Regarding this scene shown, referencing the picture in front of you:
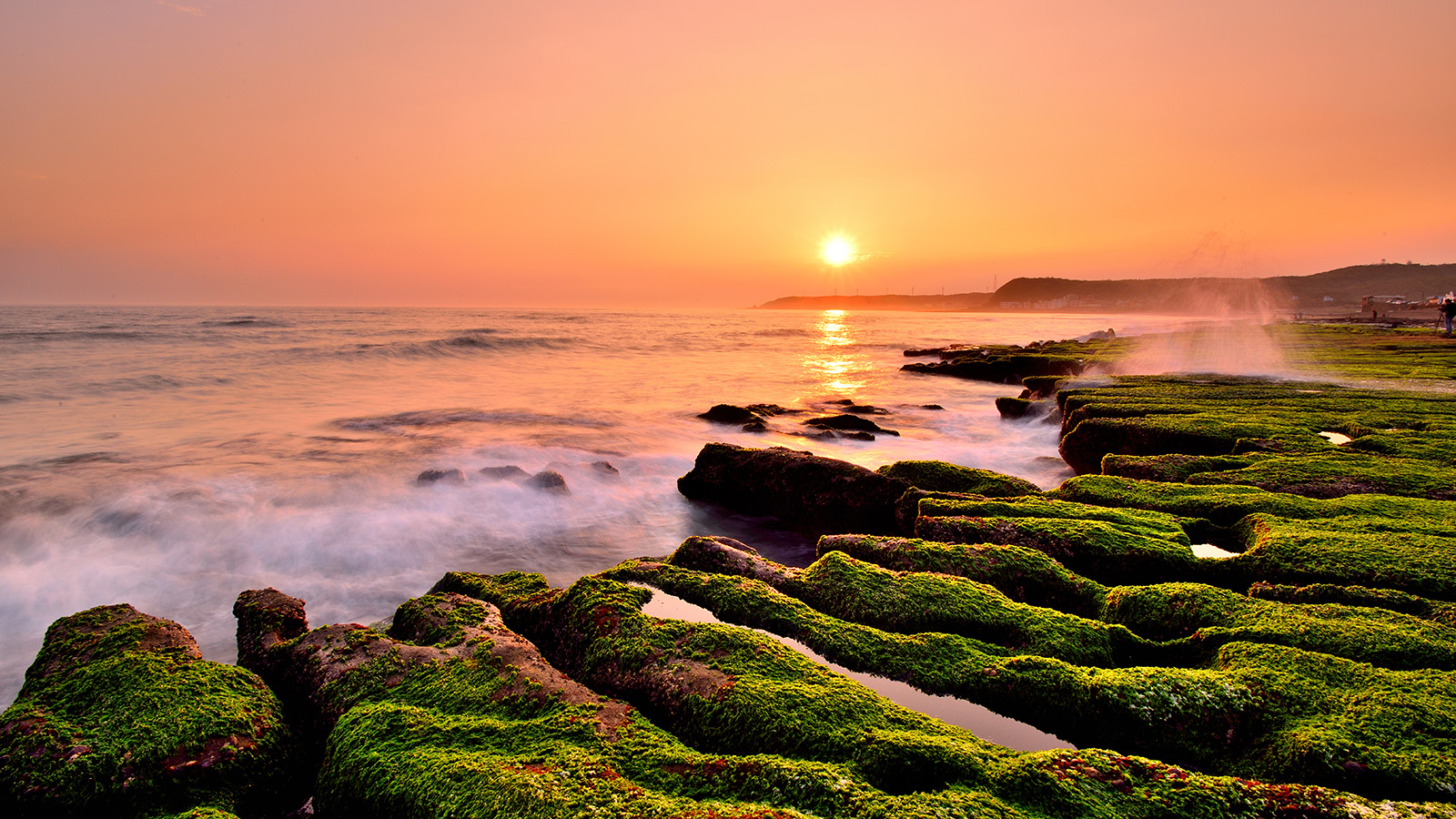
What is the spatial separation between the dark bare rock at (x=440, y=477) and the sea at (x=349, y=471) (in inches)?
7.2

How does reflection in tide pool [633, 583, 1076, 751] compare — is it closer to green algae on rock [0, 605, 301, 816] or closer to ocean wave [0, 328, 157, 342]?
green algae on rock [0, 605, 301, 816]

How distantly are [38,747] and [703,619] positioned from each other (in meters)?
2.96

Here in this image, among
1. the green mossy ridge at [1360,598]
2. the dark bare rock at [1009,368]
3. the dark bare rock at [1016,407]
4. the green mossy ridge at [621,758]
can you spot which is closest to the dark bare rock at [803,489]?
the green mossy ridge at [1360,598]

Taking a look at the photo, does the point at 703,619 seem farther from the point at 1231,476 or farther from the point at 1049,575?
the point at 1231,476

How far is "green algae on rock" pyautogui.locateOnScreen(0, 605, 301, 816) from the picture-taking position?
258cm

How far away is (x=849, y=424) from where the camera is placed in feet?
48.9

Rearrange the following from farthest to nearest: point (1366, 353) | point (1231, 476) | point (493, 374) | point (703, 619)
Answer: point (493, 374), point (1366, 353), point (1231, 476), point (703, 619)

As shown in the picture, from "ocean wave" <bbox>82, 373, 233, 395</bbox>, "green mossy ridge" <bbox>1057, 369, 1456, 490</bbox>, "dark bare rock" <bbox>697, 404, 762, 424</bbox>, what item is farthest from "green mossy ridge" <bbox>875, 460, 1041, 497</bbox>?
"ocean wave" <bbox>82, 373, 233, 395</bbox>

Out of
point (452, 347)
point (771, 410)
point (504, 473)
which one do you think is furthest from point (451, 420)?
point (452, 347)

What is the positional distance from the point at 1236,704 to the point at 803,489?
514cm

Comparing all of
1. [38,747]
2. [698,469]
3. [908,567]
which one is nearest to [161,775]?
[38,747]

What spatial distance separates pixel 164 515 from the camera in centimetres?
906

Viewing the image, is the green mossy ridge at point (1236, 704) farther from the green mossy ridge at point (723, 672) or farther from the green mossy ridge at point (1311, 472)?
the green mossy ridge at point (1311, 472)

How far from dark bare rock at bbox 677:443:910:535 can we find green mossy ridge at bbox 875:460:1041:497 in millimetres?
279
